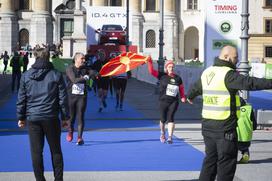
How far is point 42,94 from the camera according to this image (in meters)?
9.05

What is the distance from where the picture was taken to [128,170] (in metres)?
11.0

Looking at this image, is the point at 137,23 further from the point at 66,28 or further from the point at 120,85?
the point at 120,85

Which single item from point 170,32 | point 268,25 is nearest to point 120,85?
point 268,25

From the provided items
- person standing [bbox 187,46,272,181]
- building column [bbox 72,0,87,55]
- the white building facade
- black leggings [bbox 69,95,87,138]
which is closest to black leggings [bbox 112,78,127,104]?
black leggings [bbox 69,95,87,138]

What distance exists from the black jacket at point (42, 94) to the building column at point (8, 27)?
226 feet

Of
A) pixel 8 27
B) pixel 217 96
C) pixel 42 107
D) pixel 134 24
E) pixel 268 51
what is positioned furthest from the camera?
pixel 134 24

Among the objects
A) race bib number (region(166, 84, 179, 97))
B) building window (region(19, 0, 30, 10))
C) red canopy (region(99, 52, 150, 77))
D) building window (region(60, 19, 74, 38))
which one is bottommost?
race bib number (region(166, 84, 179, 97))

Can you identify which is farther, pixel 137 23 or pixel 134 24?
pixel 137 23

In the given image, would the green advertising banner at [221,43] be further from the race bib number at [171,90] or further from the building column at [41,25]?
the building column at [41,25]

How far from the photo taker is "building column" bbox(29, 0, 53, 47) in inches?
3034

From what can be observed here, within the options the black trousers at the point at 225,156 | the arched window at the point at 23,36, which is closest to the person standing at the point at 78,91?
the black trousers at the point at 225,156

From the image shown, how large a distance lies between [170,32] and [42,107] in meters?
70.2

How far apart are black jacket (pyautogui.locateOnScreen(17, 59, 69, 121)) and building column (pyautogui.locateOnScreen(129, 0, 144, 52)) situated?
68507 mm

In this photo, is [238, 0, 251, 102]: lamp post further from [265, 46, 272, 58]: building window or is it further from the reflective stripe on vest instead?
[265, 46, 272, 58]: building window
